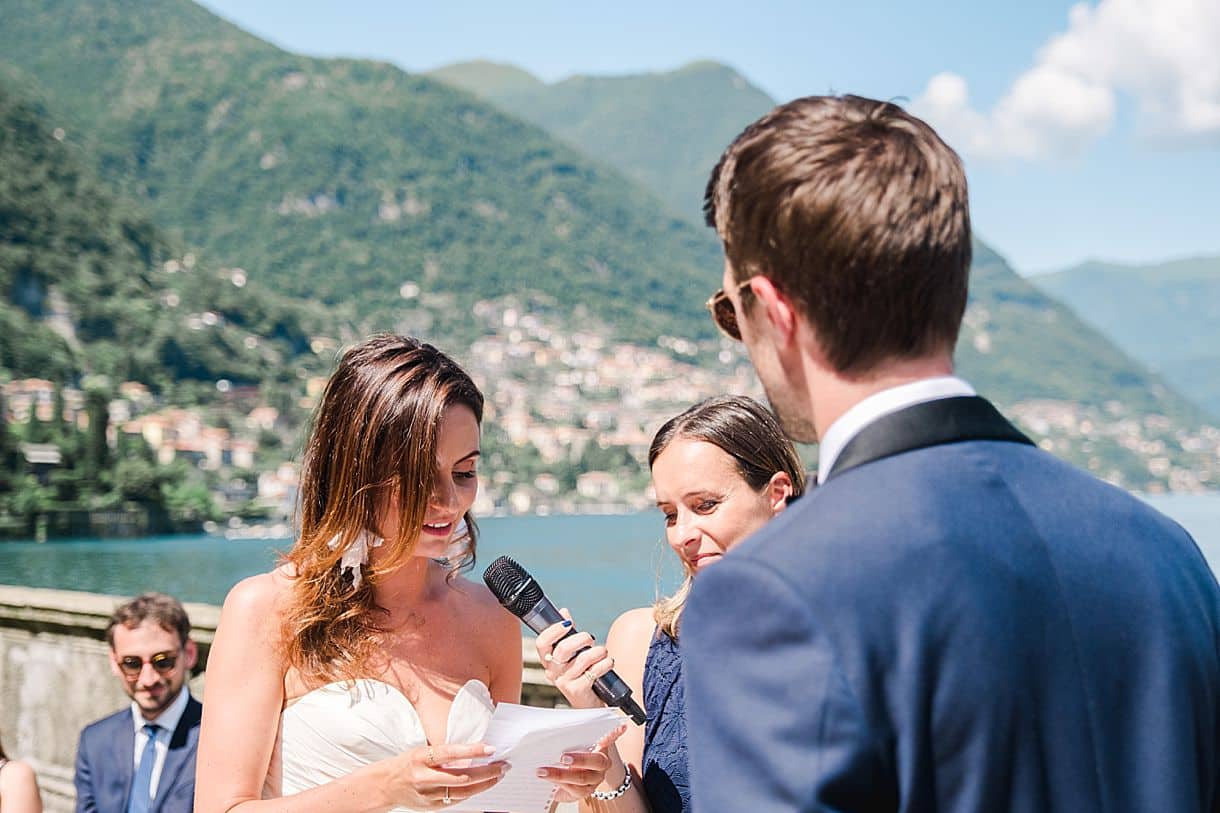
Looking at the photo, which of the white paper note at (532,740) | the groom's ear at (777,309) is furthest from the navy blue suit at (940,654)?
the white paper note at (532,740)

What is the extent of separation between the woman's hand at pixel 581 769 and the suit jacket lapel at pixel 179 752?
7.95 ft

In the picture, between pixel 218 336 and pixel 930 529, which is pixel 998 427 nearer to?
pixel 930 529

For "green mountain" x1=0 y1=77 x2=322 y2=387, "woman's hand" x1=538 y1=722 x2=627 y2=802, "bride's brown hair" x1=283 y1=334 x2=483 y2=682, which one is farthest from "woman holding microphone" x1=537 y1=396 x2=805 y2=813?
"green mountain" x1=0 y1=77 x2=322 y2=387

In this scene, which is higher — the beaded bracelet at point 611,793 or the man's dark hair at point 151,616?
the beaded bracelet at point 611,793

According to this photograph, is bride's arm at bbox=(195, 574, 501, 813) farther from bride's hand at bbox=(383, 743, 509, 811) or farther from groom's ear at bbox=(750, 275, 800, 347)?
groom's ear at bbox=(750, 275, 800, 347)

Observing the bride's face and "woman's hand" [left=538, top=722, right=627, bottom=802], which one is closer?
"woman's hand" [left=538, top=722, right=627, bottom=802]

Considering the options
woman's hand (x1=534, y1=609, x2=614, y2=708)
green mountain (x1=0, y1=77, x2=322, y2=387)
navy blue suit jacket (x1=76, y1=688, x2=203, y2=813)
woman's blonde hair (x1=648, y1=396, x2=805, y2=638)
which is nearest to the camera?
woman's hand (x1=534, y1=609, x2=614, y2=708)

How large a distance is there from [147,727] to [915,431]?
3.71 m

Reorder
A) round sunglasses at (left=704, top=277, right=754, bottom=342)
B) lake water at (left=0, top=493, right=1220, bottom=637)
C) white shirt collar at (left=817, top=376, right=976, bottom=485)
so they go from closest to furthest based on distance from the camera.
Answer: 1. white shirt collar at (left=817, top=376, right=976, bottom=485)
2. round sunglasses at (left=704, top=277, right=754, bottom=342)
3. lake water at (left=0, top=493, right=1220, bottom=637)

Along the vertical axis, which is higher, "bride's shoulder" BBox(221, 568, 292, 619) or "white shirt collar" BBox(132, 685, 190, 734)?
"bride's shoulder" BBox(221, 568, 292, 619)

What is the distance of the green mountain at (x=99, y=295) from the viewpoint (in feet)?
275

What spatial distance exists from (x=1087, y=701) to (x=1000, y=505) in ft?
0.60

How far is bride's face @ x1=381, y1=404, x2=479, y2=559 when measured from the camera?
233 cm

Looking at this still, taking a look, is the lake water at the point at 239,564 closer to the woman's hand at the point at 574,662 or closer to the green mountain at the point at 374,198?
the woman's hand at the point at 574,662
